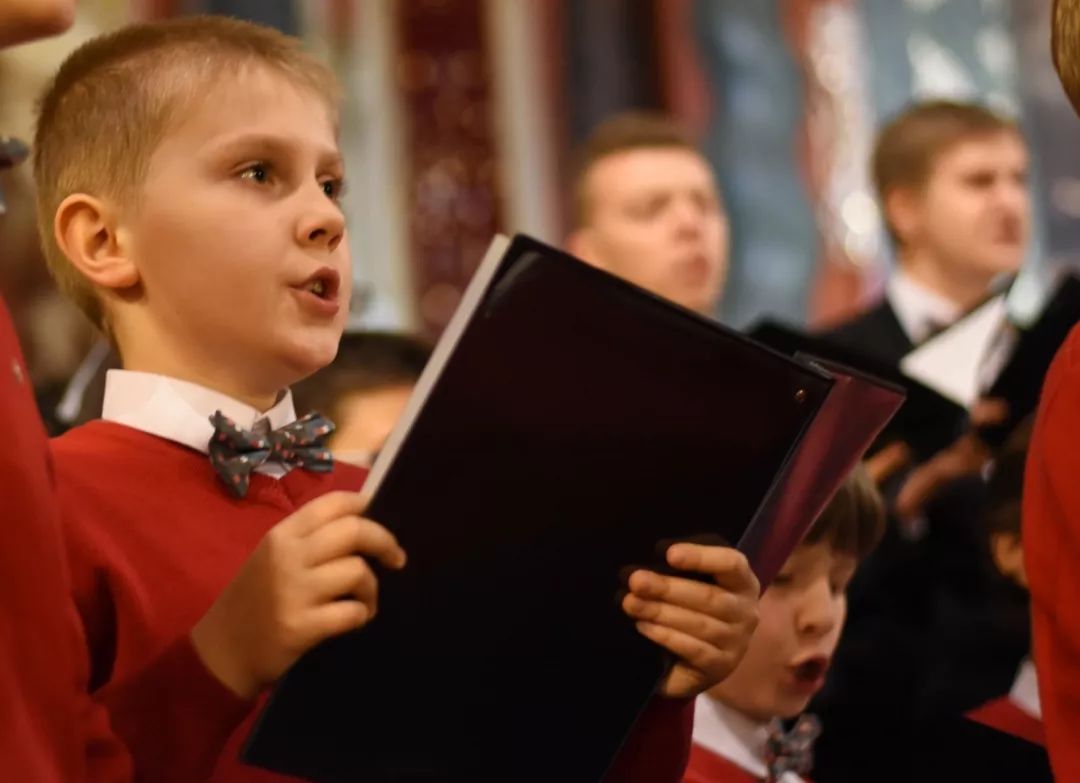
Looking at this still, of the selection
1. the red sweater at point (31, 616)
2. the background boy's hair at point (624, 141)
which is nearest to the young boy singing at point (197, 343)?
the red sweater at point (31, 616)

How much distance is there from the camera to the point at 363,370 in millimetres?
2139

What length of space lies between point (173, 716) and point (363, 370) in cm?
105

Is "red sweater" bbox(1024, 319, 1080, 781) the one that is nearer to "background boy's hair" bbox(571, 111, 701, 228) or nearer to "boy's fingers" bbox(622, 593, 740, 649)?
"boy's fingers" bbox(622, 593, 740, 649)

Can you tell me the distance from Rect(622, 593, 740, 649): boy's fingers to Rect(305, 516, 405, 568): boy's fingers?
202 millimetres

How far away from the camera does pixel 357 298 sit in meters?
3.37

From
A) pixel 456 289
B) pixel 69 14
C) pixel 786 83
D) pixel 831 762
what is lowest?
pixel 456 289

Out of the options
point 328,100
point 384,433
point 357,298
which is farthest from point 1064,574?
point 357,298

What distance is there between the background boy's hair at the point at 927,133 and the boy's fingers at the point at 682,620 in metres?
2.46

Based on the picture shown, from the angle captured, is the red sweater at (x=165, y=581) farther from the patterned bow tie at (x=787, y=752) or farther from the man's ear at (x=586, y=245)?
the man's ear at (x=586, y=245)

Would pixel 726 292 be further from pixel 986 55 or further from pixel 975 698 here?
pixel 975 698

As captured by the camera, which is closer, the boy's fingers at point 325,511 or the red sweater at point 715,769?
the boy's fingers at point 325,511

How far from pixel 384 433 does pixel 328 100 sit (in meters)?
0.75

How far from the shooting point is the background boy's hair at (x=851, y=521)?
169 centimetres

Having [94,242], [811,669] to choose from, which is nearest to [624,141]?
[811,669]
